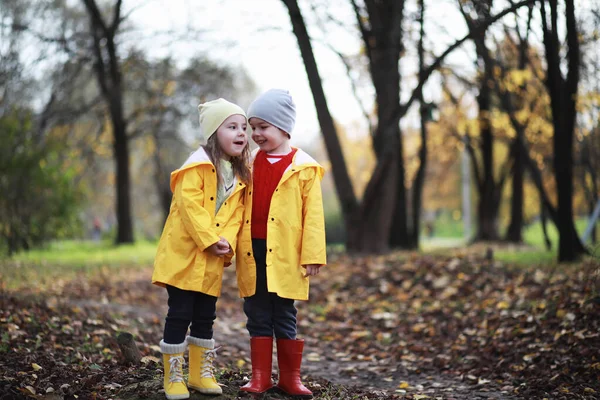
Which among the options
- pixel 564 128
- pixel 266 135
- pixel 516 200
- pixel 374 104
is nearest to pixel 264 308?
pixel 266 135

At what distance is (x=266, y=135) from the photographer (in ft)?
13.9

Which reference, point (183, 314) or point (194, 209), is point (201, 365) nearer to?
point (183, 314)

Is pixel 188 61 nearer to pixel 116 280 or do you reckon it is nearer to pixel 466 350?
pixel 116 280

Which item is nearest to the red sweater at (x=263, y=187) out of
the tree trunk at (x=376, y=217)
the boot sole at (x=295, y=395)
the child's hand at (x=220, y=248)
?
the child's hand at (x=220, y=248)

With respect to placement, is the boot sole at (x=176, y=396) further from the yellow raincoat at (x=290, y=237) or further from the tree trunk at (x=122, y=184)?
the tree trunk at (x=122, y=184)

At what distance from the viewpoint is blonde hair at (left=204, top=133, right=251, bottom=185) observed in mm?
4141

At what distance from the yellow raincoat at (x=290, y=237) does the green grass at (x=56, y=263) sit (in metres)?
5.33

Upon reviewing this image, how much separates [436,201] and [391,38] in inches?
1351

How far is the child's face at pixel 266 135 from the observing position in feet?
13.9

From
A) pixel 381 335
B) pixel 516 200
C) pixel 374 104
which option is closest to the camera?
pixel 381 335

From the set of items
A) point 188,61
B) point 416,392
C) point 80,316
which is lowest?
point 416,392

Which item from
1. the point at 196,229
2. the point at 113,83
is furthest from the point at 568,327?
the point at 113,83

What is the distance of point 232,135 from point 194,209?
0.52 meters

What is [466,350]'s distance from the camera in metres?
6.39
